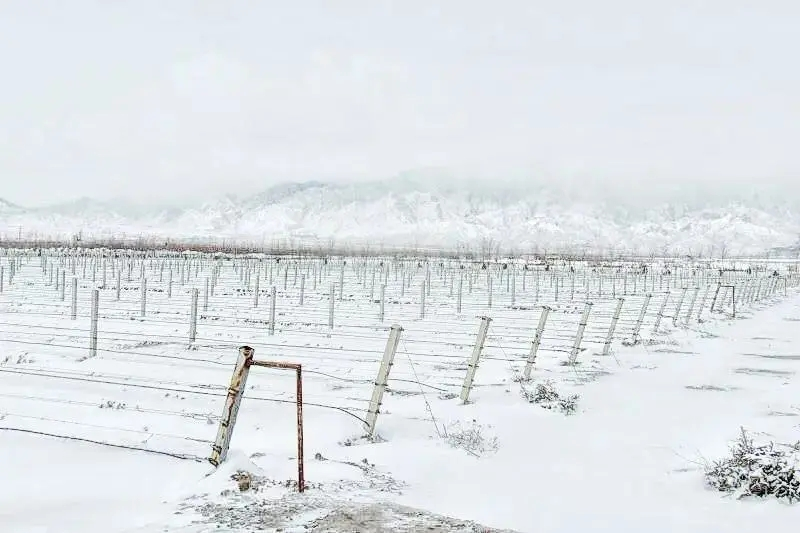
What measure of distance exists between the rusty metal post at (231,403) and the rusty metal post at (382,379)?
203cm

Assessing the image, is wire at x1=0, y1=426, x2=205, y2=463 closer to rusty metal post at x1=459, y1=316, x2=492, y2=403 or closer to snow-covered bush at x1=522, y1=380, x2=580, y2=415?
rusty metal post at x1=459, y1=316, x2=492, y2=403

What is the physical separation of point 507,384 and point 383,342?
5.74m

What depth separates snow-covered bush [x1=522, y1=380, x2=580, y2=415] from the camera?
8.85m

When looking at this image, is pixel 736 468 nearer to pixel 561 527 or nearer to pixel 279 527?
pixel 561 527

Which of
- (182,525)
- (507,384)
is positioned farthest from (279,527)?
(507,384)

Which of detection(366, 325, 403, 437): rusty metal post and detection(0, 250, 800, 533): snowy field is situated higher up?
detection(366, 325, 403, 437): rusty metal post

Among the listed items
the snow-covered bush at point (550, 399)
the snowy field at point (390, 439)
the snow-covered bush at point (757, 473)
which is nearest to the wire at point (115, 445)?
the snowy field at point (390, 439)

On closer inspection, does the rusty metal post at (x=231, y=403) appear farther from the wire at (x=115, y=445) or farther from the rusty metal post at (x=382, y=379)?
the rusty metal post at (x=382, y=379)

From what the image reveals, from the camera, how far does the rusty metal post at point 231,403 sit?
5230 mm

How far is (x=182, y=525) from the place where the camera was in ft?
14.5

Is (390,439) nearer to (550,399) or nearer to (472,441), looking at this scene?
(472,441)

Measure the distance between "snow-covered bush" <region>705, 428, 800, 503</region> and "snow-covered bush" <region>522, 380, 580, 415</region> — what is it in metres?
2.75

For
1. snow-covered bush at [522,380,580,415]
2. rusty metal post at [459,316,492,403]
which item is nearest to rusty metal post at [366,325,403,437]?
rusty metal post at [459,316,492,403]

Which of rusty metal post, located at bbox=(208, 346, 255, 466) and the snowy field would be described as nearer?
the snowy field
